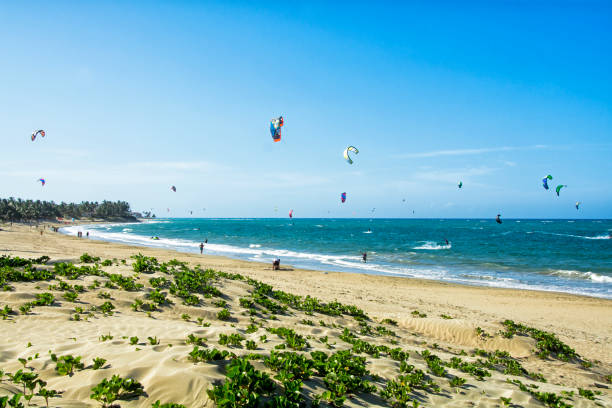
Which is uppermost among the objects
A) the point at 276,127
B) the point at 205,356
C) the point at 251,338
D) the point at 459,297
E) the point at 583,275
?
the point at 276,127

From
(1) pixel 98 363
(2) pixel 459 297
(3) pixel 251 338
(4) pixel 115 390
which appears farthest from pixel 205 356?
(2) pixel 459 297

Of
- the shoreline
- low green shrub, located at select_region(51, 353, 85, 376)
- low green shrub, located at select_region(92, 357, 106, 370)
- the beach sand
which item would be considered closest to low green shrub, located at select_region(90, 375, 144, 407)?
the beach sand

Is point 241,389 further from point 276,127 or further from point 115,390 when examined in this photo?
point 276,127

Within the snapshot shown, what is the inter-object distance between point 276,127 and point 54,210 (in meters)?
141

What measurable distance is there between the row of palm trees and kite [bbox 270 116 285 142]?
10564cm

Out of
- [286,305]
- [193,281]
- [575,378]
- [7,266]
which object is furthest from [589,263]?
[7,266]

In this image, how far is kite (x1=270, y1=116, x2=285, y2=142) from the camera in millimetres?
19111

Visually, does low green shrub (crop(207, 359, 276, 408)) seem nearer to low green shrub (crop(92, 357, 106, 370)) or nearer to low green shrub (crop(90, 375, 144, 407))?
low green shrub (crop(90, 375, 144, 407))

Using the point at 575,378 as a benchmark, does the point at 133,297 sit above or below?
above

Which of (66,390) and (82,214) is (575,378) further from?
(82,214)

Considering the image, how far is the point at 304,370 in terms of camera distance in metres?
5.38

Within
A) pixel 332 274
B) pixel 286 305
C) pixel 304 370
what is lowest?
pixel 332 274

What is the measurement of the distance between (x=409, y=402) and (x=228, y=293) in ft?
26.1

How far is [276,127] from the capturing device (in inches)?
761
